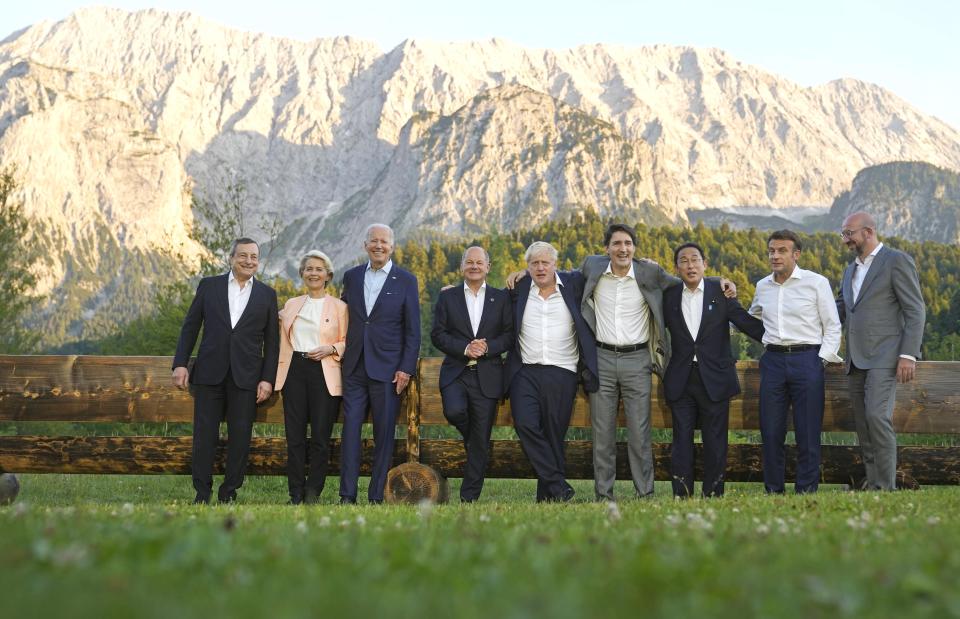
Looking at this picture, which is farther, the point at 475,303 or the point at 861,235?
the point at 475,303

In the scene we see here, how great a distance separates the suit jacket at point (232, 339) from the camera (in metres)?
8.63

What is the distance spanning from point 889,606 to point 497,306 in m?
6.44

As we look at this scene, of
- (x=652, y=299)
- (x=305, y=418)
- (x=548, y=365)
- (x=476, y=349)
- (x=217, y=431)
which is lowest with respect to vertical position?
(x=217, y=431)

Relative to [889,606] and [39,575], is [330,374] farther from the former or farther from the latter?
[889,606]

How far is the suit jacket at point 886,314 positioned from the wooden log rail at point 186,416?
756 mm

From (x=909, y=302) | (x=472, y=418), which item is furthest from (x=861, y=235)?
(x=472, y=418)

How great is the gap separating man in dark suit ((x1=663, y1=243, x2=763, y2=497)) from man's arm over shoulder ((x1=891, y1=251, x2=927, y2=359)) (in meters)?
1.48

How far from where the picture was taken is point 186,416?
30.5ft

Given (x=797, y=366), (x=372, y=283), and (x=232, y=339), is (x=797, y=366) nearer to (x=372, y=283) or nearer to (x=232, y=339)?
(x=372, y=283)

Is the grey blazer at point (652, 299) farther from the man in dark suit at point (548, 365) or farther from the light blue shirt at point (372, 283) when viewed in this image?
the light blue shirt at point (372, 283)

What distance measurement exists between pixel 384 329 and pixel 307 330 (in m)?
0.81

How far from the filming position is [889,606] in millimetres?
2619

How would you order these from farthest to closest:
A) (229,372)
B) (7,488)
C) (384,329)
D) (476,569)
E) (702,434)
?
1. (384,329)
2. (229,372)
3. (702,434)
4. (7,488)
5. (476,569)

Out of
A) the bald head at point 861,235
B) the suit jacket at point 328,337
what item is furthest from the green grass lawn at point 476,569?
the bald head at point 861,235
